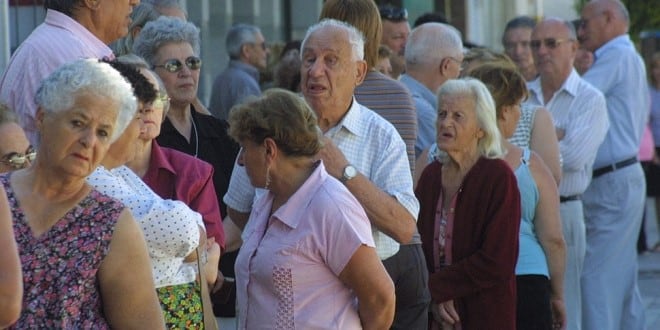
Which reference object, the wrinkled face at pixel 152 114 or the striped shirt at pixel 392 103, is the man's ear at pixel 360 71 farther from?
the wrinkled face at pixel 152 114

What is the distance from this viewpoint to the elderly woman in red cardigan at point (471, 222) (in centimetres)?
635

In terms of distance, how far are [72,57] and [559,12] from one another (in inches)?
998

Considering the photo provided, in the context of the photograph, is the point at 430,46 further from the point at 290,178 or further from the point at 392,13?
the point at 290,178

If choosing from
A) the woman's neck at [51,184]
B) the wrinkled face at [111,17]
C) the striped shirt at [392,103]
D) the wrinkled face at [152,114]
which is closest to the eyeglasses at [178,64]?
the wrinkled face at [111,17]

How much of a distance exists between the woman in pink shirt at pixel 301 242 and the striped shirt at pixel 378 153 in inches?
24.2

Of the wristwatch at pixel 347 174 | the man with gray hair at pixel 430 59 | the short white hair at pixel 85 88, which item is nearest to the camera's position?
the short white hair at pixel 85 88

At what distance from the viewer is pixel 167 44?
6.02m

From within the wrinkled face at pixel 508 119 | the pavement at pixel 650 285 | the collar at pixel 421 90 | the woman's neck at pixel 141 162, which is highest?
the woman's neck at pixel 141 162

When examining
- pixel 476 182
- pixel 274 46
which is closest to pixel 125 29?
pixel 476 182

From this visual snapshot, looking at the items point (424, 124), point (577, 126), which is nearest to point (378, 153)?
point (424, 124)

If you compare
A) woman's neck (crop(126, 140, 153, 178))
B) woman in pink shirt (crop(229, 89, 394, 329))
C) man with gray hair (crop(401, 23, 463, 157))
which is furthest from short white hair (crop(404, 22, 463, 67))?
woman's neck (crop(126, 140, 153, 178))

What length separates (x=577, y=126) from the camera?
345 inches

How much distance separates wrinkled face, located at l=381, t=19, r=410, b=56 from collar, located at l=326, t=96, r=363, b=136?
4427 millimetres

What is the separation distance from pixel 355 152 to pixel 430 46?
2609 mm
